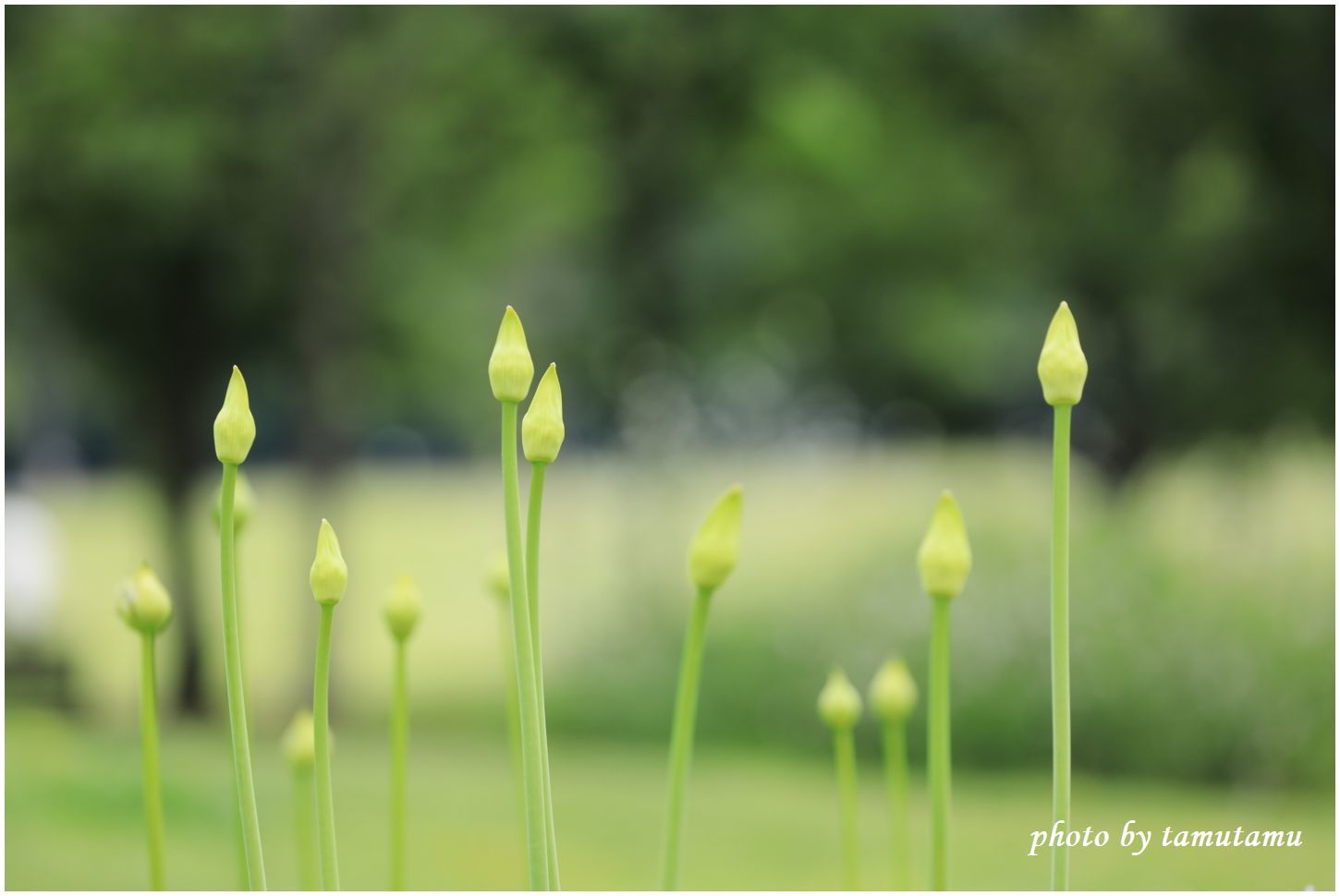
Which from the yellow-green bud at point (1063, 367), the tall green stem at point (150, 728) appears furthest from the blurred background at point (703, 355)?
the yellow-green bud at point (1063, 367)

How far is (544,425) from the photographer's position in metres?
0.39

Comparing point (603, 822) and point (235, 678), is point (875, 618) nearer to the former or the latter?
point (603, 822)

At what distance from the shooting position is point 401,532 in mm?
11438

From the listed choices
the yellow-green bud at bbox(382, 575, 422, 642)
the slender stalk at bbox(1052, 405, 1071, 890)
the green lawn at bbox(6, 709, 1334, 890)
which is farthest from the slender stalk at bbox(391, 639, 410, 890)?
the green lawn at bbox(6, 709, 1334, 890)

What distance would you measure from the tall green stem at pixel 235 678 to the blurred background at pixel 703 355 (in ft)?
7.70

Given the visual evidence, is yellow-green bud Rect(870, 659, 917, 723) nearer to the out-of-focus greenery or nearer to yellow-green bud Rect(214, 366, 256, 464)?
yellow-green bud Rect(214, 366, 256, 464)

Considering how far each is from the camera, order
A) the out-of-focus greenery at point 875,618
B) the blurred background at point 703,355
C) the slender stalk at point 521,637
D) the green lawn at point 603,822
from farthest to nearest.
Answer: the out-of-focus greenery at point 875,618 → the blurred background at point 703,355 → the green lawn at point 603,822 → the slender stalk at point 521,637

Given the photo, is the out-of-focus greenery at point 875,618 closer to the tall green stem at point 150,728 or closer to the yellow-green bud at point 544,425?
the tall green stem at point 150,728

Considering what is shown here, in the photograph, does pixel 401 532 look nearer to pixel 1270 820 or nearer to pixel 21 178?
pixel 21 178

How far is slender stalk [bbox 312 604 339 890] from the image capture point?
15.8 inches

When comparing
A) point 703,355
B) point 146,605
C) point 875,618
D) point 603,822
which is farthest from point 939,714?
point 703,355

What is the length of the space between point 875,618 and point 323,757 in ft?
12.8

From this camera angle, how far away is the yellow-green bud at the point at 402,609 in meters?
0.50

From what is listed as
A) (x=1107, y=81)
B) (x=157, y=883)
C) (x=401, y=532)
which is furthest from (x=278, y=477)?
(x=157, y=883)
